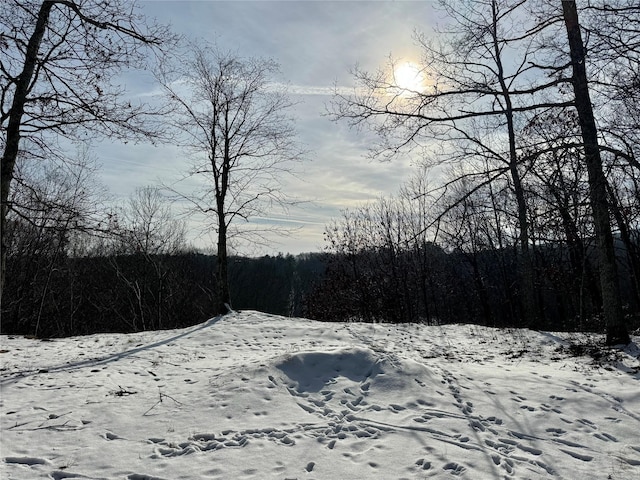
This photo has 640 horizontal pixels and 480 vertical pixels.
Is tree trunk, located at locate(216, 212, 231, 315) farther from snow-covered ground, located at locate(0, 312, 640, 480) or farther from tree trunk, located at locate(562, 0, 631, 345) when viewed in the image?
tree trunk, located at locate(562, 0, 631, 345)

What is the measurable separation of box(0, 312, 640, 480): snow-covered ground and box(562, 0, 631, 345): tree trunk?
63 cm

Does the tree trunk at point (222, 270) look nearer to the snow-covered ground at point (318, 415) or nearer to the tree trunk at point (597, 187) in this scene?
the snow-covered ground at point (318, 415)

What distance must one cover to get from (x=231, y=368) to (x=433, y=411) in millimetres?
3605

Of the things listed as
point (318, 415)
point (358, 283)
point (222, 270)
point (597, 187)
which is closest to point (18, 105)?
point (318, 415)

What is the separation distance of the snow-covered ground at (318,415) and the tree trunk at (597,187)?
63 cm

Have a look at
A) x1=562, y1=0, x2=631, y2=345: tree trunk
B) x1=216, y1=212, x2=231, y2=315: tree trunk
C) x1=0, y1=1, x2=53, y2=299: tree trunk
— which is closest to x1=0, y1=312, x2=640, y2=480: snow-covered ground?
x1=562, y1=0, x2=631, y2=345: tree trunk

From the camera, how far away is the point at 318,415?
5.16 m

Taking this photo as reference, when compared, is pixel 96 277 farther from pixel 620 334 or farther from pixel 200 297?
pixel 620 334

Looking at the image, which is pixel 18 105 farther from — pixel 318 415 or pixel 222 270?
pixel 222 270

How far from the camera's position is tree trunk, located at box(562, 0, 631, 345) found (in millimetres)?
7332

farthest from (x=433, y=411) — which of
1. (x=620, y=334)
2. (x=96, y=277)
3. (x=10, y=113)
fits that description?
(x=96, y=277)

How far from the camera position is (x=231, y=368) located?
7020 millimetres

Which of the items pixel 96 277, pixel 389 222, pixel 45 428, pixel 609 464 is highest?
pixel 389 222

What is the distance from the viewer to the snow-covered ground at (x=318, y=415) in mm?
3826
